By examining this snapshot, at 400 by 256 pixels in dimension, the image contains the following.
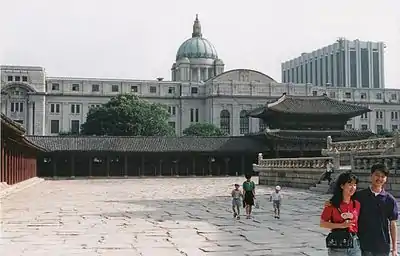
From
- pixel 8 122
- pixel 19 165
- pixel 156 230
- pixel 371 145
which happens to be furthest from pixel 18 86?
pixel 156 230

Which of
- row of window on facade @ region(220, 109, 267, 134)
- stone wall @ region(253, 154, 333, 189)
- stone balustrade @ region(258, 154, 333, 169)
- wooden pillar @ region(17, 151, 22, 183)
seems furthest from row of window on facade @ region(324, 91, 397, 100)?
wooden pillar @ region(17, 151, 22, 183)

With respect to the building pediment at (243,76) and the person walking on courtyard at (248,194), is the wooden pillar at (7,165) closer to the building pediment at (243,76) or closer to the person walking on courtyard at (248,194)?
the person walking on courtyard at (248,194)

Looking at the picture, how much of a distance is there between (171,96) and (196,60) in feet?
45.3

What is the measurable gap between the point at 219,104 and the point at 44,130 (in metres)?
33.4

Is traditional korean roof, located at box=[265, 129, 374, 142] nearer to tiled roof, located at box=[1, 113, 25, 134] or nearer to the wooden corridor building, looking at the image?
the wooden corridor building

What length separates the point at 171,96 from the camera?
378 feet

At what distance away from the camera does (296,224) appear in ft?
54.6

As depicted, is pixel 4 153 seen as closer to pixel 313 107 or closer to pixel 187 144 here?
pixel 187 144

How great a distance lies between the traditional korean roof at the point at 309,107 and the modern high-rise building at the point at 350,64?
3066 inches

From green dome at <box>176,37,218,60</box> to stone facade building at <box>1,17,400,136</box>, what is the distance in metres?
8.27

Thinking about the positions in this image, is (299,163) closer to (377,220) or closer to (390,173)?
(390,173)

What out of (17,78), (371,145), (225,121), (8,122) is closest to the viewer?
(8,122)

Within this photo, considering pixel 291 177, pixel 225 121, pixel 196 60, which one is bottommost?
pixel 291 177

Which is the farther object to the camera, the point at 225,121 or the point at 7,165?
the point at 225,121
